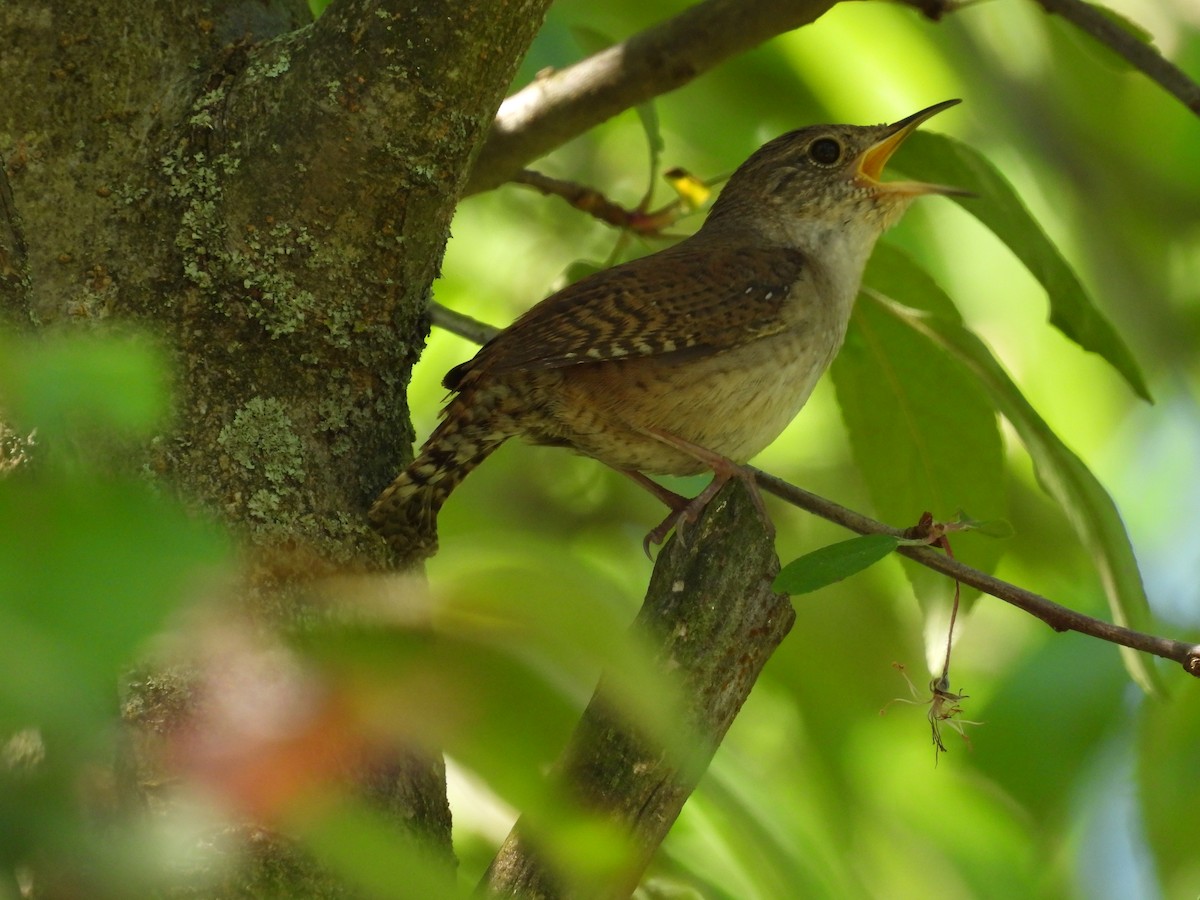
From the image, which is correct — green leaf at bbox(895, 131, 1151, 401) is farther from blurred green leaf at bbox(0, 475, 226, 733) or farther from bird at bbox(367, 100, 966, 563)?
blurred green leaf at bbox(0, 475, 226, 733)

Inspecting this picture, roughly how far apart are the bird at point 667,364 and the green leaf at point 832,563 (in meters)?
0.70

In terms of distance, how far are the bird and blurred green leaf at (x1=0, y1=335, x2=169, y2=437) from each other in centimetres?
150

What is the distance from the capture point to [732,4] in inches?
87.0

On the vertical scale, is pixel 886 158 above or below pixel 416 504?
above

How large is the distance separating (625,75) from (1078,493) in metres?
1.00

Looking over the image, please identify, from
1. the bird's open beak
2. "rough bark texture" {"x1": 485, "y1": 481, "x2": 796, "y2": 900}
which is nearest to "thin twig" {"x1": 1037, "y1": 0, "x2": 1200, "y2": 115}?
the bird's open beak

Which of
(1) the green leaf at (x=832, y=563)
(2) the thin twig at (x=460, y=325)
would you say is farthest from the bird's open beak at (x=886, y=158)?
(1) the green leaf at (x=832, y=563)

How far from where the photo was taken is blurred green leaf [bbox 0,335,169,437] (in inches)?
18.4

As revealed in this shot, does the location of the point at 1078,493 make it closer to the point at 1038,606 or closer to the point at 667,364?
the point at 1038,606

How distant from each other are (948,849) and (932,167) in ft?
4.15

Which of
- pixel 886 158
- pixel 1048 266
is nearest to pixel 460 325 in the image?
pixel 1048 266

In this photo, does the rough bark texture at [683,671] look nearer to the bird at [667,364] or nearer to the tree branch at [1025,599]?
the tree branch at [1025,599]

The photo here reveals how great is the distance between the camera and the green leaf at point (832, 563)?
1.28m

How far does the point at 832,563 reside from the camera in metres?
1.30
